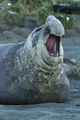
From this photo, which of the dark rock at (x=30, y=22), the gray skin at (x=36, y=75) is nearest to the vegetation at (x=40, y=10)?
the dark rock at (x=30, y=22)

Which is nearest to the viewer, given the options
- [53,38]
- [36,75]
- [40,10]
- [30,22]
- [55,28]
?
[55,28]

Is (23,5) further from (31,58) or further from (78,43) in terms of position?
(31,58)

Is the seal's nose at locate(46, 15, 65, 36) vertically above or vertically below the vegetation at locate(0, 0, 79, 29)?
above

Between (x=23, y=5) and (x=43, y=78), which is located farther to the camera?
(x=23, y=5)

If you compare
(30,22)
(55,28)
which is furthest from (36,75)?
(30,22)

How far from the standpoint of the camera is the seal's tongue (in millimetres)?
3486

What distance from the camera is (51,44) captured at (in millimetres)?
3482

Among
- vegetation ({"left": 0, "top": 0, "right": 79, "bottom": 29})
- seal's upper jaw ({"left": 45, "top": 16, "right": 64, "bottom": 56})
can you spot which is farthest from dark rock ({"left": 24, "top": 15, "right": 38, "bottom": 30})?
seal's upper jaw ({"left": 45, "top": 16, "right": 64, "bottom": 56})

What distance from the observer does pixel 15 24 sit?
2028 cm

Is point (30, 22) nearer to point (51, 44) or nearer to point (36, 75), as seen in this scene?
point (36, 75)

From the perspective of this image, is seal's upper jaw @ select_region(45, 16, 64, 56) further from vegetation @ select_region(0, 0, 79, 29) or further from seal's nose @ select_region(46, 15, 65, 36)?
vegetation @ select_region(0, 0, 79, 29)

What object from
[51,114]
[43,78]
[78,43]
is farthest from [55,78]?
[78,43]

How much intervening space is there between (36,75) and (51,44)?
0.40 metres

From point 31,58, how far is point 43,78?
25 cm
